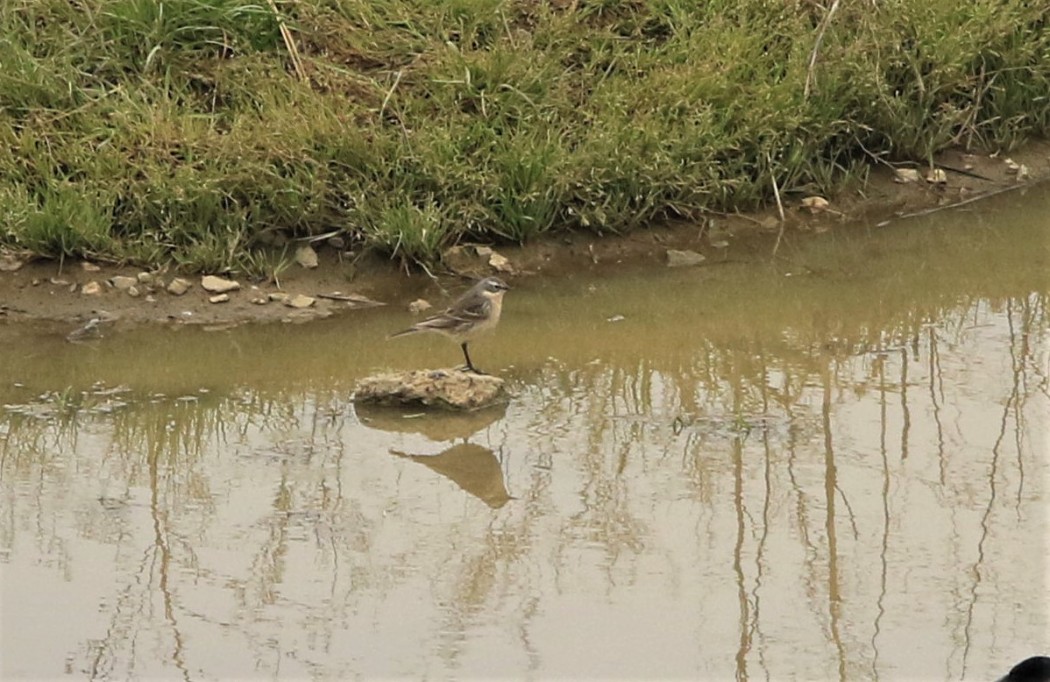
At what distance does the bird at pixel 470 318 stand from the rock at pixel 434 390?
12.6 inches

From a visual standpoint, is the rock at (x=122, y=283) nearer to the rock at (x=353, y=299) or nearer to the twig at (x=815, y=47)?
the rock at (x=353, y=299)

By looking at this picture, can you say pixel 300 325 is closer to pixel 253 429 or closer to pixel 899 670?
pixel 253 429

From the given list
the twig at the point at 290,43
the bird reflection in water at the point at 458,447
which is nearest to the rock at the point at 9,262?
the twig at the point at 290,43

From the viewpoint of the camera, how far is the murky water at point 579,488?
532 cm

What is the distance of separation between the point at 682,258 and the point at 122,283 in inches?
100

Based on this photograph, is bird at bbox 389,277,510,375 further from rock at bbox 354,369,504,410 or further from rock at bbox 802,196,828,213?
rock at bbox 802,196,828,213

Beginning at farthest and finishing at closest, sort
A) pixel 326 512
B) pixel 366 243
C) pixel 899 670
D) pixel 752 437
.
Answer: pixel 366 243 < pixel 752 437 < pixel 326 512 < pixel 899 670

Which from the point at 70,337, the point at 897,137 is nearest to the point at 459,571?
the point at 70,337

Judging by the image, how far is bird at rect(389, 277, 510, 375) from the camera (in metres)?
7.68

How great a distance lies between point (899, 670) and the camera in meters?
5.09

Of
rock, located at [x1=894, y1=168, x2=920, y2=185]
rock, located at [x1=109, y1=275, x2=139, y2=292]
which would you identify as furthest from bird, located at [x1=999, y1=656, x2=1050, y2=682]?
rock, located at [x1=894, y1=168, x2=920, y2=185]

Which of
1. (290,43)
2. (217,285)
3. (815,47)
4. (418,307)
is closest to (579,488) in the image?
(418,307)

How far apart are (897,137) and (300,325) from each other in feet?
11.0

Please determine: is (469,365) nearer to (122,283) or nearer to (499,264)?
(499,264)
